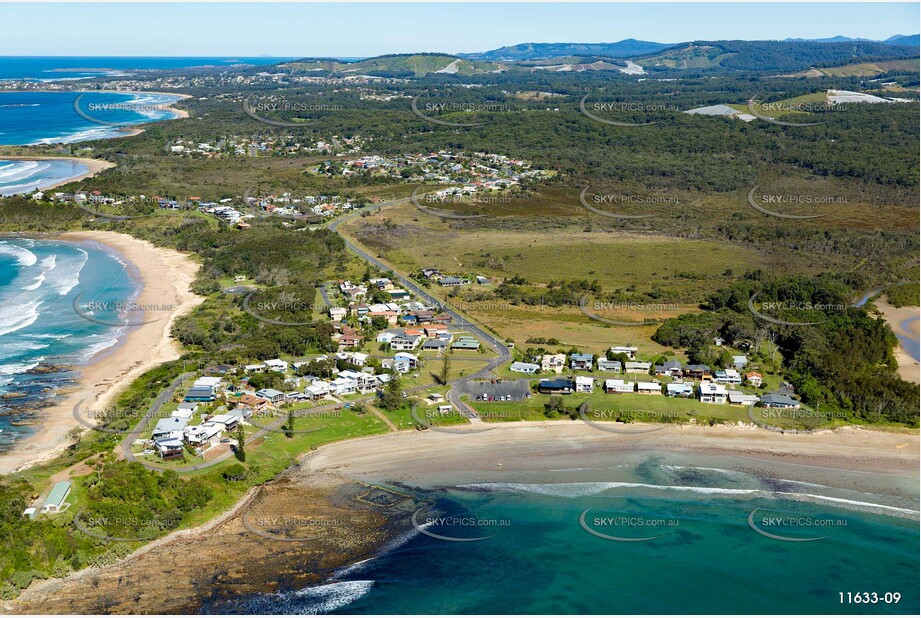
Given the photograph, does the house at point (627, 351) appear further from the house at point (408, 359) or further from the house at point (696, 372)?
the house at point (408, 359)

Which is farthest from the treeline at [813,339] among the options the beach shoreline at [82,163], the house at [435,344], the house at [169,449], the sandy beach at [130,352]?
the beach shoreline at [82,163]

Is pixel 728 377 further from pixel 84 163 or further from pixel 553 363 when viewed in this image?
pixel 84 163

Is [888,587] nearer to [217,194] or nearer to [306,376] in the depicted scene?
[306,376]

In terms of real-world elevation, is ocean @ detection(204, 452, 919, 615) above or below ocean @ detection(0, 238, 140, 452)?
below

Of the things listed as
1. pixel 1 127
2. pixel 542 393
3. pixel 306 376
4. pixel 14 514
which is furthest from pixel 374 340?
pixel 1 127

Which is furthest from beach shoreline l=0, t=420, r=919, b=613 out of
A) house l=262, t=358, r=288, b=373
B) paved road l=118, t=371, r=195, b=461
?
house l=262, t=358, r=288, b=373

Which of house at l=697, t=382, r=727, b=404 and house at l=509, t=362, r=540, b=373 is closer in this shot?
house at l=697, t=382, r=727, b=404

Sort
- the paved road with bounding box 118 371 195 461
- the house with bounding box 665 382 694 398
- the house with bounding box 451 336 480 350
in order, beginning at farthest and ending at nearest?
→ the house with bounding box 451 336 480 350 < the house with bounding box 665 382 694 398 < the paved road with bounding box 118 371 195 461

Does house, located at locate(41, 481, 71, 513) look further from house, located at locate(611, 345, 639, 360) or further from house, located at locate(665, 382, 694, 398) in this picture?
house, located at locate(611, 345, 639, 360)
